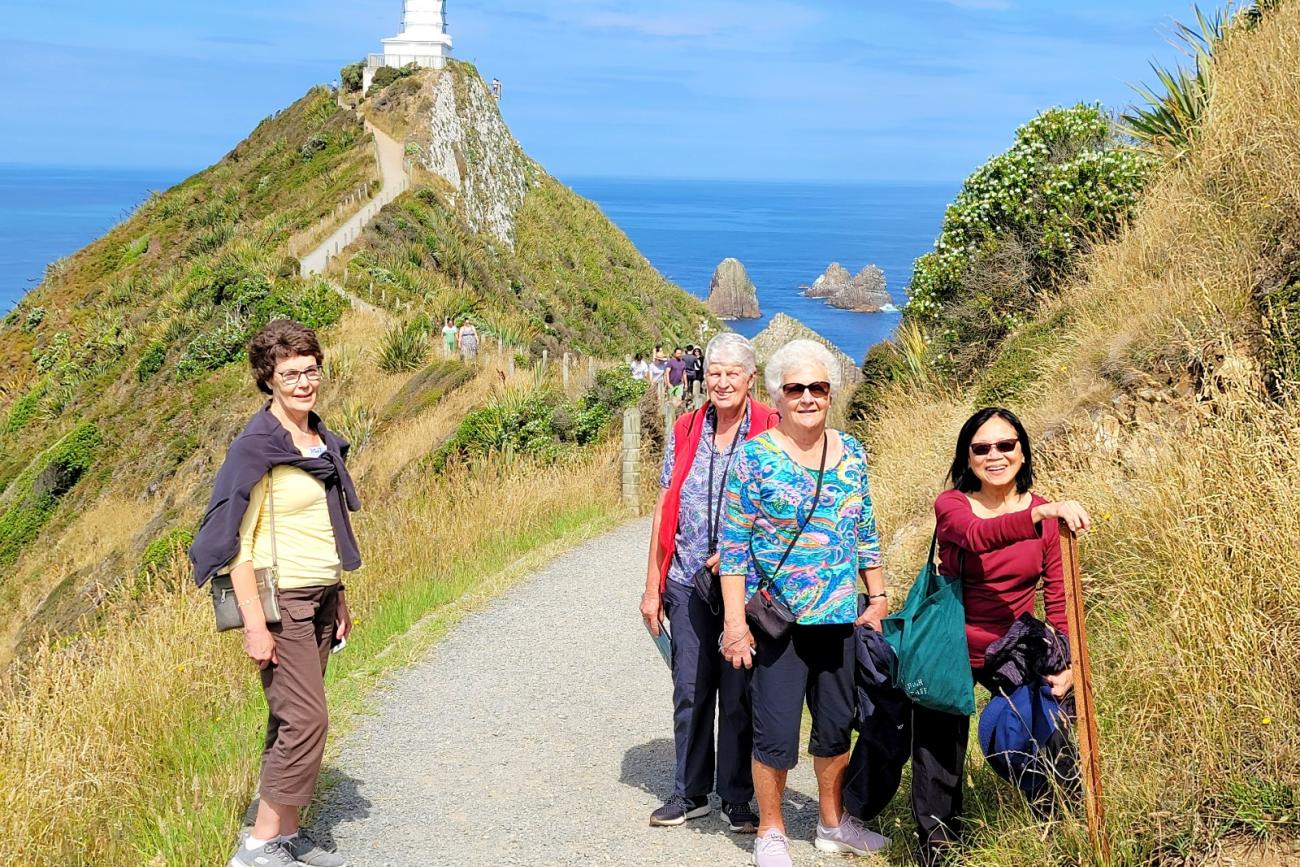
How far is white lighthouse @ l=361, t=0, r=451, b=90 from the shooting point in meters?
57.2

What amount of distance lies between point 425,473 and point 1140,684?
39.7 ft

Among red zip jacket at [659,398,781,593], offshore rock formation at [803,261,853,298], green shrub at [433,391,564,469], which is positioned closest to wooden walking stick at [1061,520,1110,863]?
red zip jacket at [659,398,781,593]

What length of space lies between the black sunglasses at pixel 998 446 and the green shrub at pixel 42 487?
25.4 m

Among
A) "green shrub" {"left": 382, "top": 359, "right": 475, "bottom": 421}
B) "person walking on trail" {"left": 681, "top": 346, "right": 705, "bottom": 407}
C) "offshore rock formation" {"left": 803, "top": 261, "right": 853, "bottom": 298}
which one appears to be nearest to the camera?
"green shrub" {"left": 382, "top": 359, "right": 475, "bottom": 421}

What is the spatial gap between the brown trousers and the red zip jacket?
1.47 m

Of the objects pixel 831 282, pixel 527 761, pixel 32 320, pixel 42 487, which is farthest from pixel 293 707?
pixel 831 282

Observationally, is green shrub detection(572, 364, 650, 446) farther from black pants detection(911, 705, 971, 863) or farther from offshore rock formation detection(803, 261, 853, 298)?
offshore rock formation detection(803, 261, 853, 298)

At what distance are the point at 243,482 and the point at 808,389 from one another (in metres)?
2.09

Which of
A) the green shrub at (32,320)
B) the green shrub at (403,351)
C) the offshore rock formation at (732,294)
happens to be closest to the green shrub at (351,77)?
the green shrub at (32,320)

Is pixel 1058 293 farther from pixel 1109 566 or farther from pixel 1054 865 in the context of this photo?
pixel 1054 865

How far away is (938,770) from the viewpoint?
4395 millimetres

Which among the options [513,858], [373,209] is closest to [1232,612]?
[513,858]

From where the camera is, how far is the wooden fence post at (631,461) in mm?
13742

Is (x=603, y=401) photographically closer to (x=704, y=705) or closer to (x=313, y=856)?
(x=704, y=705)
